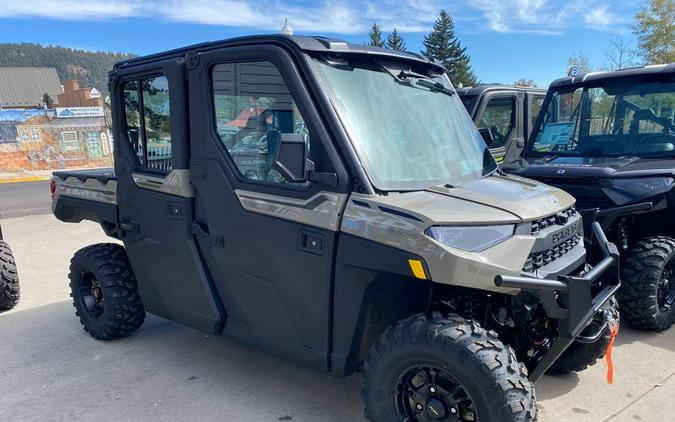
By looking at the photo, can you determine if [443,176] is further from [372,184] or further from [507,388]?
[507,388]

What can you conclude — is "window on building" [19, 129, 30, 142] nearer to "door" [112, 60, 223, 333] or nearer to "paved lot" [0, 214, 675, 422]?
"paved lot" [0, 214, 675, 422]

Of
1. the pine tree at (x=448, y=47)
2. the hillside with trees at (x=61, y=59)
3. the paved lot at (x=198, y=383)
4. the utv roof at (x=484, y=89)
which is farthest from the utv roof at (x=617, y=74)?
the hillside with trees at (x=61, y=59)

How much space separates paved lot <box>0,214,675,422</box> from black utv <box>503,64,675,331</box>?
0.52m

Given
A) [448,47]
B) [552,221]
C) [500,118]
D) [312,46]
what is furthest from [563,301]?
[448,47]

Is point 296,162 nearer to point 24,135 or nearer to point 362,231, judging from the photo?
point 362,231

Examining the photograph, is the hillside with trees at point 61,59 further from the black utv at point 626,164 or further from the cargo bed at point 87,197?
the black utv at point 626,164

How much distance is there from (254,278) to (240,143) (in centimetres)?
85

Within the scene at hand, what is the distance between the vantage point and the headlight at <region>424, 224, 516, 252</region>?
249 centimetres

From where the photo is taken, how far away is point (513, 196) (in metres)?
2.91

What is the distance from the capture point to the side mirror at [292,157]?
8.70 feet

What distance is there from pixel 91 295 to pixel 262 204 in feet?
8.44

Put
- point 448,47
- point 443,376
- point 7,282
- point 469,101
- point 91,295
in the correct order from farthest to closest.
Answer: point 448,47, point 469,101, point 7,282, point 91,295, point 443,376

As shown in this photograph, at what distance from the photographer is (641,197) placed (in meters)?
4.19

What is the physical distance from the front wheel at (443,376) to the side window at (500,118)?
5.51 metres
